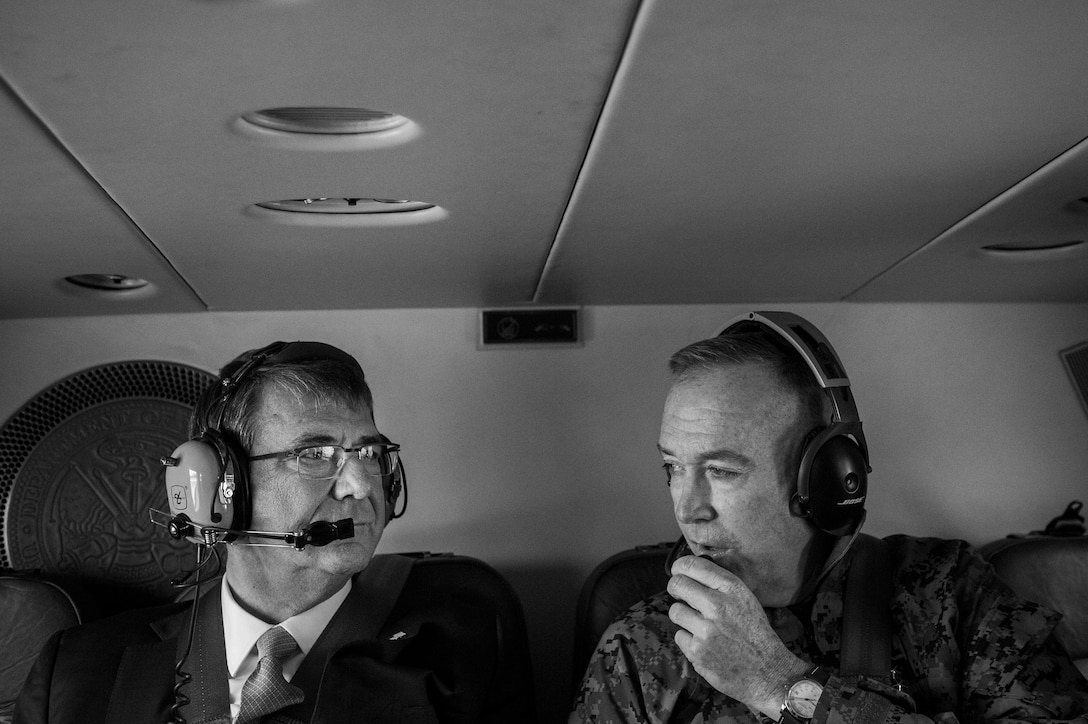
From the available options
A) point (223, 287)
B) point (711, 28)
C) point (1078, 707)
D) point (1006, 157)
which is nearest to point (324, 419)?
point (223, 287)

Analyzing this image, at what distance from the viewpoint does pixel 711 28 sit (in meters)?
1.00

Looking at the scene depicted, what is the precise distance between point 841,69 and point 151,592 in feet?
5.99

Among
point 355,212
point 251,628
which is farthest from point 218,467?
point 355,212

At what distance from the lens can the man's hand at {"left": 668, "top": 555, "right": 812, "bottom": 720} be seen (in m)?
1.45

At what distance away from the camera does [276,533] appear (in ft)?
5.10

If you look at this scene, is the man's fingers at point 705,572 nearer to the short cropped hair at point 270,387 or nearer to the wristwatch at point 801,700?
the wristwatch at point 801,700

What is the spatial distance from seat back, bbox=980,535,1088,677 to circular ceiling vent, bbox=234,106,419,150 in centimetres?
160

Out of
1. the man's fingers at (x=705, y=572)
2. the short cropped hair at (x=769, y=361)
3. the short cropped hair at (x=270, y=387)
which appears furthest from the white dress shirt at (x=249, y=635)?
the short cropped hair at (x=769, y=361)

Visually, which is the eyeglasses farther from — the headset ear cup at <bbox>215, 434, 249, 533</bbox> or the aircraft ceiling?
the aircraft ceiling

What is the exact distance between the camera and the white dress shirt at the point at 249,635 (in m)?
1.61

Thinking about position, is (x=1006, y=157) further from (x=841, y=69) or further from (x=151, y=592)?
(x=151, y=592)

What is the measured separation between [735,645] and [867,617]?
28 centimetres

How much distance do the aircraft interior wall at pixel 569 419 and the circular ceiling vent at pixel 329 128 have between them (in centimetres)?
97

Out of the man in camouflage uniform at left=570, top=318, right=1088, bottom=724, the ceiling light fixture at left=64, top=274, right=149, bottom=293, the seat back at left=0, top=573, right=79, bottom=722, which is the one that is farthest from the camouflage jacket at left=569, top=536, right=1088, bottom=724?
the ceiling light fixture at left=64, top=274, right=149, bottom=293
